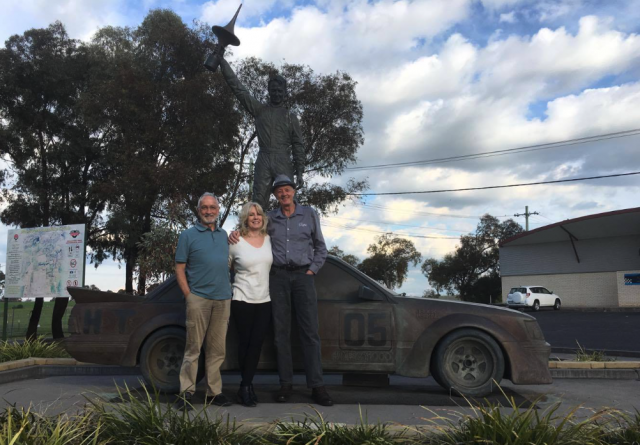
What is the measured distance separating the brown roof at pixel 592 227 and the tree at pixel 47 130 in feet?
82.4

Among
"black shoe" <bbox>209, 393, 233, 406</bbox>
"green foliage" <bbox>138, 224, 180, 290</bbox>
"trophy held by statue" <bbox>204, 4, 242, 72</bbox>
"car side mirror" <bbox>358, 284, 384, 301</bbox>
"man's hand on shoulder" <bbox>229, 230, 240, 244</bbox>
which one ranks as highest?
"trophy held by statue" <bbox>204, 4, 242, 72</bbox>

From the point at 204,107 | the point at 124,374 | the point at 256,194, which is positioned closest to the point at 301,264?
the point at 256,194

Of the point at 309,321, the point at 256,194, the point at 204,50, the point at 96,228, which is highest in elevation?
the point at 204,50

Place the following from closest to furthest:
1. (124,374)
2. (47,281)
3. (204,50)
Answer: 1. (124,374)
2. (47,281)
3. (204,50)

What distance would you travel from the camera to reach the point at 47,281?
363 inches

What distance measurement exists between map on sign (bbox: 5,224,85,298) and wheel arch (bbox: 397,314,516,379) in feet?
19.4

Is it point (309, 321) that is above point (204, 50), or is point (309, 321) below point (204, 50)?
below

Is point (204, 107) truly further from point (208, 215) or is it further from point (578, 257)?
point (578, 257)

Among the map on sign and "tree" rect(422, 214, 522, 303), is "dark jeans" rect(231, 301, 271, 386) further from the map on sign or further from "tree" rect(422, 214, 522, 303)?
"tree" rect(422, 214, 522, 303)

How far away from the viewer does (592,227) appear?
107 ft

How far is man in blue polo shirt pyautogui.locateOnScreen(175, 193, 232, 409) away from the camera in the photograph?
4.97m

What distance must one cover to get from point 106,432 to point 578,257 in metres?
35.9

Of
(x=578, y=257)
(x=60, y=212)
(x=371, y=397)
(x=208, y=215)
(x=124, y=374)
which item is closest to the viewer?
(x=208, y=215)

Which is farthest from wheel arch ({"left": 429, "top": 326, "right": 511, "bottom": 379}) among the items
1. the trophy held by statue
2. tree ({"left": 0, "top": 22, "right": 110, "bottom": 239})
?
tree ({"left": 0, "top": 22, "right": 110, "bottom": 239})
